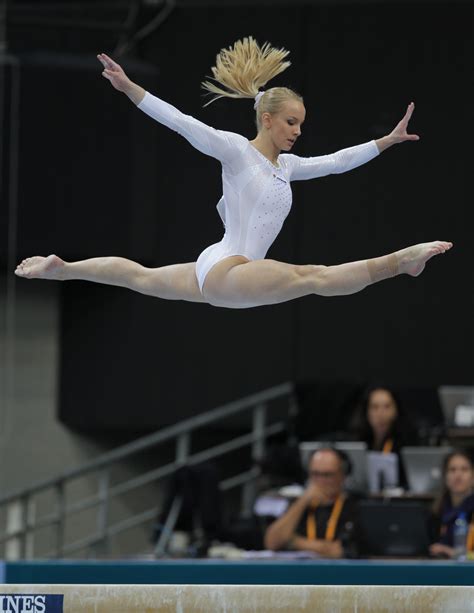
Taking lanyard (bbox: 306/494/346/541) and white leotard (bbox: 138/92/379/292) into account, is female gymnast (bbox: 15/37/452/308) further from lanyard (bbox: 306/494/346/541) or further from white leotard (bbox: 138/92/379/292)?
lanyard (bbox: 306/494/346/541)

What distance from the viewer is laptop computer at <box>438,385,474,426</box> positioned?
8797mm

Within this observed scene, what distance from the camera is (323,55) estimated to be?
9.98m

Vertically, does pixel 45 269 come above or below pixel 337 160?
below

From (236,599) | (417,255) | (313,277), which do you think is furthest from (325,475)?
(417,255)

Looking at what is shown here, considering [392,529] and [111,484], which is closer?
[392,529]

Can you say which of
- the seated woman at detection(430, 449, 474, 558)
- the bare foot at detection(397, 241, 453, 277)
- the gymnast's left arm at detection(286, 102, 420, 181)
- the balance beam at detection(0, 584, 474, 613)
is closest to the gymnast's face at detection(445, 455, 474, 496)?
the seated woman at detection(430, 449, 474, 558)

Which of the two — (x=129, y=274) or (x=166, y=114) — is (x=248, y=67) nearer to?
(x=166, y=114)

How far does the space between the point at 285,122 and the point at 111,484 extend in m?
6.08

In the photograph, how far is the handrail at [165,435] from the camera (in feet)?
30.6

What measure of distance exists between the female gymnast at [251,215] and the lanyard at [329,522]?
114 inches

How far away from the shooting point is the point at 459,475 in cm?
767

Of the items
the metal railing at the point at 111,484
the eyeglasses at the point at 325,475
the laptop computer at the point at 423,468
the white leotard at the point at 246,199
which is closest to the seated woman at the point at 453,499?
the laptop computer at the point at 423,468

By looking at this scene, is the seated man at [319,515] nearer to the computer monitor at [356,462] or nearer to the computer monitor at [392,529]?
the computer monitor at [392,529]

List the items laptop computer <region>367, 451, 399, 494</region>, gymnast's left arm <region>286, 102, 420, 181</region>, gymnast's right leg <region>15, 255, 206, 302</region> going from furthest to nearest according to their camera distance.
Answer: laptop computer <region>367, 451, 399, 494</region>, gymnast's left arm <region>286, 102, 420, 181</region>, gymnast's right leg <region>15, 255, 206, 302</region>
